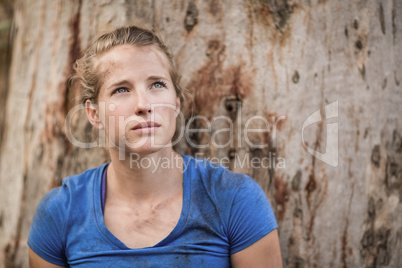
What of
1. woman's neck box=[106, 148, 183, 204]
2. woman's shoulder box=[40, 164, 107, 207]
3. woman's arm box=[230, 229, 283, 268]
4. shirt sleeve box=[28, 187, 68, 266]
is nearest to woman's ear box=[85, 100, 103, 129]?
woman's neck box=[106, 148, 183, 204]

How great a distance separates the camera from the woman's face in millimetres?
1726

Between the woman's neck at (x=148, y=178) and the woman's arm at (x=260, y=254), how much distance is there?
1.42ft

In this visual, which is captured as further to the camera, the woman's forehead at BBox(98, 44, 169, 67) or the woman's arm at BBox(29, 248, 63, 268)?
the woman's arm at BBox(29, 248, 63, 268)

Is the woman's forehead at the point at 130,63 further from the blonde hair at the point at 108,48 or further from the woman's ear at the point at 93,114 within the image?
the woman's ear at the point at 93,114

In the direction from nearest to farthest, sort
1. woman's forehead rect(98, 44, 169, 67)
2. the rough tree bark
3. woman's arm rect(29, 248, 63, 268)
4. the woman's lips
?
the woman's lips, woman's forehead rect(98, 44, 169, 67), woman's arm rect(29, 248, 63, 268), the rough tree bark

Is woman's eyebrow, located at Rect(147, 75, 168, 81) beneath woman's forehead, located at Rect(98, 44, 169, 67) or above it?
beneath

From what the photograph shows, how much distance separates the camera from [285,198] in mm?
2219

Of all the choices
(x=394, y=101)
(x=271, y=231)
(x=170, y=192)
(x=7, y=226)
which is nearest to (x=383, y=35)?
(x=394, y=101)

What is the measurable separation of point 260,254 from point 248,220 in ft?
0.53

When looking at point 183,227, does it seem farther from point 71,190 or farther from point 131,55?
point 131,55

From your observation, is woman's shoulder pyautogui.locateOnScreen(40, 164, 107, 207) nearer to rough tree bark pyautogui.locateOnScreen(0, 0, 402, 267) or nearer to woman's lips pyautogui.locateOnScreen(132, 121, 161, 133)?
woman's lips pyautogui.locateOnScreen(132, 121, 161, 133)

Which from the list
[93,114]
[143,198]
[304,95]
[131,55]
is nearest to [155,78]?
[131,55]

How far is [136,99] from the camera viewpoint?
1.76m

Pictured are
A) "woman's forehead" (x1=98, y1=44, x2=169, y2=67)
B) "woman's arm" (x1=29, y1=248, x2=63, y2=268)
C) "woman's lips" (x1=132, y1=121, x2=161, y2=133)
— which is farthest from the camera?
"woman's arm" (x1=29, y1=248, x2=63, y2=268)
